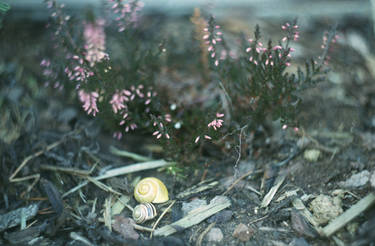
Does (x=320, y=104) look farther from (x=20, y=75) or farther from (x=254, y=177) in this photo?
(x=20, y=75)

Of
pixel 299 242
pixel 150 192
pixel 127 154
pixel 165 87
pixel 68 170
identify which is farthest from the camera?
pixel 165 87

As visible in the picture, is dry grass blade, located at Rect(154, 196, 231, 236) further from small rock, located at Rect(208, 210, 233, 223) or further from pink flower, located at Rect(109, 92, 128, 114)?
pink flower, located at Rect(109, 92, 128, 114)

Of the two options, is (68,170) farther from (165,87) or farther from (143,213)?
(165,87)

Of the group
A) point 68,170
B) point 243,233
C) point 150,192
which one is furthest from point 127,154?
point 243,233

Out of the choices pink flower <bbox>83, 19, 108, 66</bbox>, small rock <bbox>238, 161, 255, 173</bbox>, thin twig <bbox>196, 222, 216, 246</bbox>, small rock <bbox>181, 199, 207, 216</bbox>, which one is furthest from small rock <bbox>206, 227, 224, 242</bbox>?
pink flower <bbox>83, 19, 108, 66</bbox>

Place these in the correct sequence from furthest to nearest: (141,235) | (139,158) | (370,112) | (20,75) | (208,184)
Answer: (20,75) < (370,112) < (139,158) < (208,184) < (141,235)

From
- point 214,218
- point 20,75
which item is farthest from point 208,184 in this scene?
point 20,75

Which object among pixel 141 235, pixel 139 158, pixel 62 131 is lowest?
pixel 141 235
